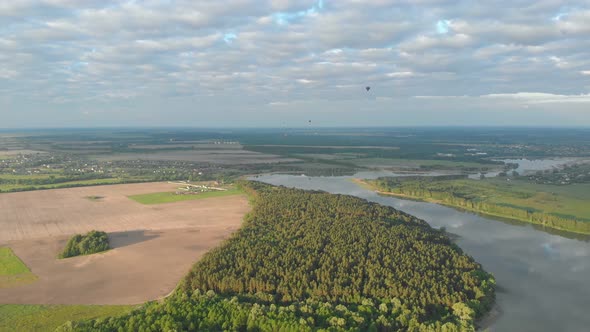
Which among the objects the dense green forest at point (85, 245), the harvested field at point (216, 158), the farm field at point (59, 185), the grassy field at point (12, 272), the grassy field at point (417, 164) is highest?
the harvested field at point (216, 158)

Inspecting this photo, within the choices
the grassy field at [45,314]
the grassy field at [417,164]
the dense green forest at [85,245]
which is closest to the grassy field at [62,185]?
the dense green forest at [85,245]

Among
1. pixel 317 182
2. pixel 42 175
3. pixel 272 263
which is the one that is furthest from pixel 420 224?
pixel 42 175

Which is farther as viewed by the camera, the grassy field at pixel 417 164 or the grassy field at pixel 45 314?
the grassy field at pixel 417 164

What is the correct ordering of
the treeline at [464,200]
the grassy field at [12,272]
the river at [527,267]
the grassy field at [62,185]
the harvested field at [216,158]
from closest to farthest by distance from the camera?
the river at [527,267] → the grassy field at [12,272] → the treeline at [464,200] → the grassy field at [62,185] → the harvested field at [216,158]

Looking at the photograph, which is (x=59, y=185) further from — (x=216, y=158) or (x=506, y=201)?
(x=506, y=201)

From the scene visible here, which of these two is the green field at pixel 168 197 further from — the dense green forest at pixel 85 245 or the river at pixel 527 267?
the river at pixel 527 267

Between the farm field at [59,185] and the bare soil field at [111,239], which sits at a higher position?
the farm field at [59,185]

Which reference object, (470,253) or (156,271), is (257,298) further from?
(470,253)
